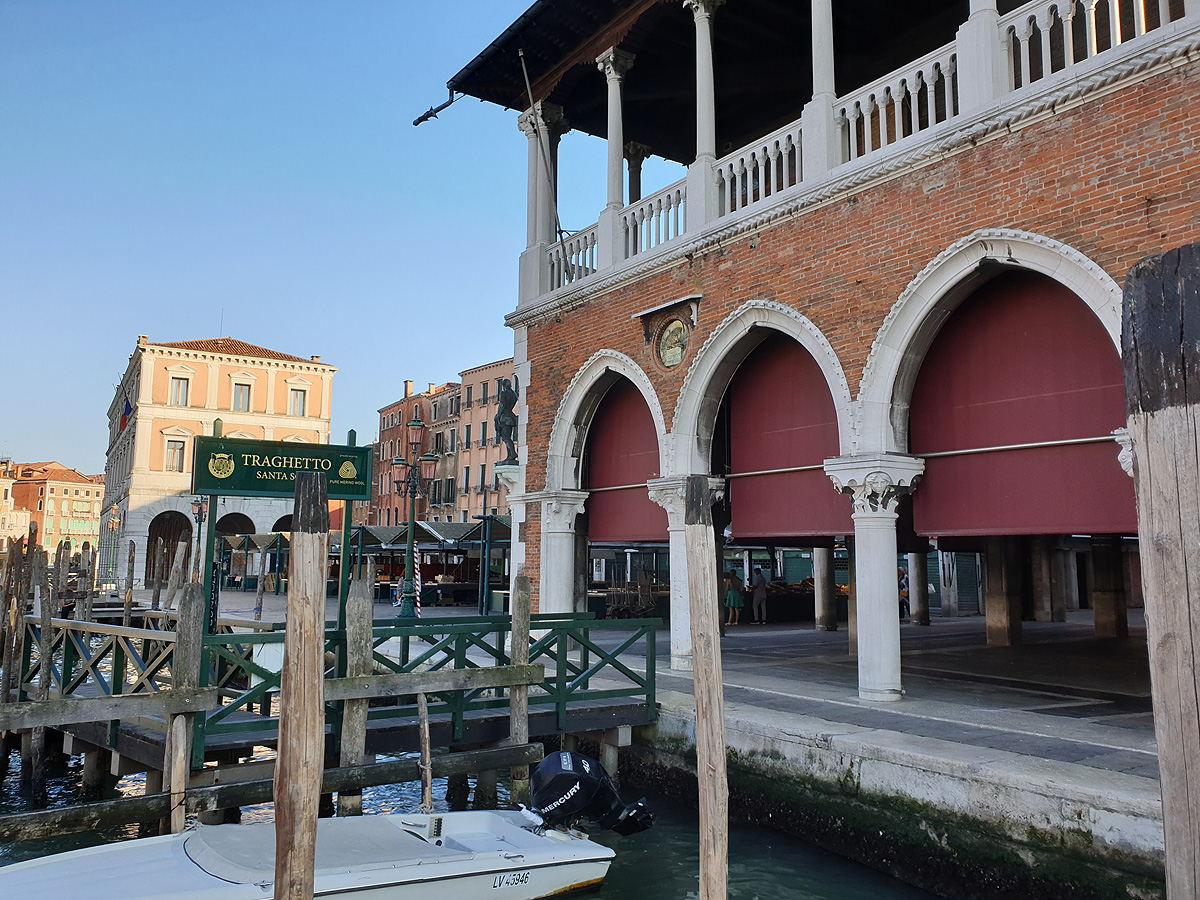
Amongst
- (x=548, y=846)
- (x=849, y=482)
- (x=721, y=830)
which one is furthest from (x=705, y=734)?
(x=849, y=482)

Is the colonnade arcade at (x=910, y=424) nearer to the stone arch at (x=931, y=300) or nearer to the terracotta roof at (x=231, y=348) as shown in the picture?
the stone arch at (x=931, y=300)

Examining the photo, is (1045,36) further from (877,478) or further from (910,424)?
(877,478)

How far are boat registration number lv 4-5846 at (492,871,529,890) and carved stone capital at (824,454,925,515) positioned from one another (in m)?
4.74

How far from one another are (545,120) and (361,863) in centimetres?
1136

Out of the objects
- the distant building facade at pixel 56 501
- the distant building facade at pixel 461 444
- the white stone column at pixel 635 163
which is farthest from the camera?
the distant building facade at pixel 56 501

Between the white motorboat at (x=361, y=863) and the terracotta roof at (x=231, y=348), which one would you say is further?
the terracotta roof at (x=231, y=348)

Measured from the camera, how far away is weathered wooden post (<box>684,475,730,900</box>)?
4.16 m

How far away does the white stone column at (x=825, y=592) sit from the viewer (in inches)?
712

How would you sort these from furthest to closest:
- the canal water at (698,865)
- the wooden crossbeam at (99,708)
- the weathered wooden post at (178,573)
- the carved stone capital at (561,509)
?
the weathered wooden post at (178,573), the carved stone capital at (561,509), the canal water at (698,865), the wooden crossbeam at (99,708)

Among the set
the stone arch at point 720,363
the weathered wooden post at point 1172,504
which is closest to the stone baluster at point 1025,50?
the stone arch at point 720,363

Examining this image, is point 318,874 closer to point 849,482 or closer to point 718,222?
point 849,482

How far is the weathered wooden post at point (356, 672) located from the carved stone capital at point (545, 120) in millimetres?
9231

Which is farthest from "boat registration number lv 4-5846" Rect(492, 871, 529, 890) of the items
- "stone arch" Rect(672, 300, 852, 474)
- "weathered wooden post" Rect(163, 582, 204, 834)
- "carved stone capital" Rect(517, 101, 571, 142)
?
"carved stone capital" Rect(517, 101, 571, 142)

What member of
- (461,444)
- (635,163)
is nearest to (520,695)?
(635,163)
